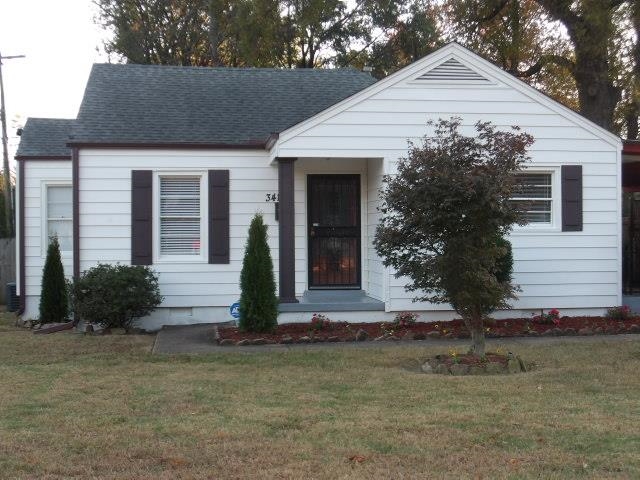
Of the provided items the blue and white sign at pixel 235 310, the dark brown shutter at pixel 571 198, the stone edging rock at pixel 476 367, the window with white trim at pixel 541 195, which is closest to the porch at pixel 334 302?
the blue and white sign at pixel 235 310

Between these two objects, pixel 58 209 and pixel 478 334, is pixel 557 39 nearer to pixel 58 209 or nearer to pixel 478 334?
pixel 58 209

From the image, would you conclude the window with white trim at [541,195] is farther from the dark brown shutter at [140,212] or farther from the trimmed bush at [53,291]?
the trimmed bush at [53,291]

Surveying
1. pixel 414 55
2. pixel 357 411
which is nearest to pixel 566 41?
pixel 414 55

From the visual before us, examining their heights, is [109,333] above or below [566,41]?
below

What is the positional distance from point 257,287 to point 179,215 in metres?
2.68

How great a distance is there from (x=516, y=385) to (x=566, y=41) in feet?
63.4

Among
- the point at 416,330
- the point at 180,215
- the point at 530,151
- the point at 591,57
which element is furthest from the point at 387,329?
the point at 591,57

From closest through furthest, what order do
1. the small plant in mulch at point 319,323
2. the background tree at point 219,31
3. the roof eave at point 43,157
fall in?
the small plant in mulch at point 319,323 < the roof eave at point 43,157 < the background tree at point 219,31

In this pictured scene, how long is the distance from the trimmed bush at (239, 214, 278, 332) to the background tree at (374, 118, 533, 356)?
2.75 meters

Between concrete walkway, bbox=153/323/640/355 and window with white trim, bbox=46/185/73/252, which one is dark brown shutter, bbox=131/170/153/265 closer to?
concrete walkway, bbox=153/323/640/355

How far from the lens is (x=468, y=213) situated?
9.05 metres

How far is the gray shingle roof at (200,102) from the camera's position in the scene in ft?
46.3

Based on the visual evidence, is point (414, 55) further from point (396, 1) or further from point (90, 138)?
point (90, 138)

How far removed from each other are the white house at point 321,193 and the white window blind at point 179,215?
2 cm
